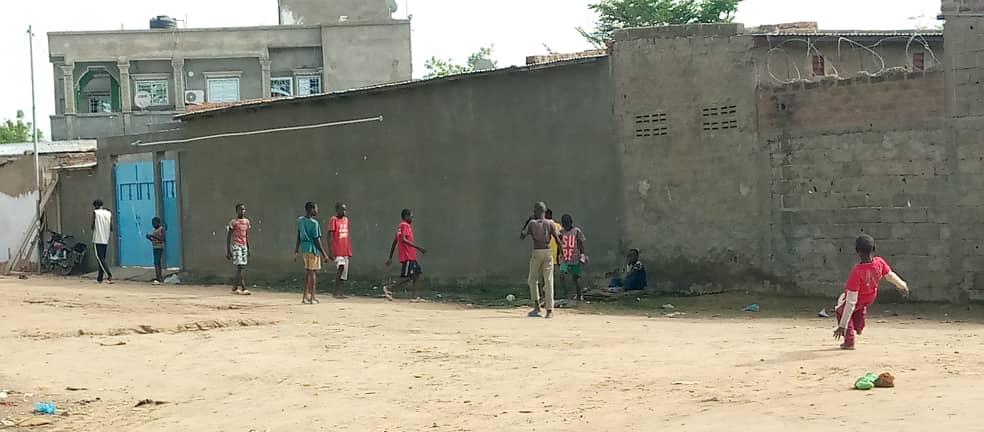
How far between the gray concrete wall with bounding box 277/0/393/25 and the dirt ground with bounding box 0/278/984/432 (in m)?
31.6

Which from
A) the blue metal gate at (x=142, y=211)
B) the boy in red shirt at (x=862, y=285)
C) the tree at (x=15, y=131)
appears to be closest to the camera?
the boy in red shirt at (x=862, y=285)

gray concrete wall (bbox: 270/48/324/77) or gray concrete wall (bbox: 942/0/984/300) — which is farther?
gray concrete wall (bbox: 270/48/324/77)

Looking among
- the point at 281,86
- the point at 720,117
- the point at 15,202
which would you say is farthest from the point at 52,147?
the point at 720,117

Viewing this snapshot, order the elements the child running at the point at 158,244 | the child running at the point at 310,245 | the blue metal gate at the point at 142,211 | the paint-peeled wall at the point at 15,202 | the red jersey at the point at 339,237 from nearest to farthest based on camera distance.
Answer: the child running at the point at 310,245 < the red jersey at the point at 339,237 < the child running at the point at 158,244 < the blue metal gate at the point at 142,211 < the paint-peeled wall at the point at 15,202

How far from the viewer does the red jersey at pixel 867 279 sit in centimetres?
979

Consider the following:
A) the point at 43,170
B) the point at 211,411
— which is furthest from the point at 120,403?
the point at 43,170

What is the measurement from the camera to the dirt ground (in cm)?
744

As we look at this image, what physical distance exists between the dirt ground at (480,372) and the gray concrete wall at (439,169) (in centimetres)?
299

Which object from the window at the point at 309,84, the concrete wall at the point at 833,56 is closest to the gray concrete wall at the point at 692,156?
the concrete wall at the point at 833,56

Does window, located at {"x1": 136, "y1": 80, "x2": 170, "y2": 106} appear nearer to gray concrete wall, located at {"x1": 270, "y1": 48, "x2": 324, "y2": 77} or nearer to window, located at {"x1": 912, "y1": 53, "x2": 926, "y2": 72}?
gray concrete wall, located at {"x1": 270, "y1": 48, "x2": 324, "y2": 77}

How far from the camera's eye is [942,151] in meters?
13.5

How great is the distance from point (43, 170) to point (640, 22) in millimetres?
22993

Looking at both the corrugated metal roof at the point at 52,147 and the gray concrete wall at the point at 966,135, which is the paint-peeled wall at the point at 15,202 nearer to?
the corrugated metal roof at the point at 52,147

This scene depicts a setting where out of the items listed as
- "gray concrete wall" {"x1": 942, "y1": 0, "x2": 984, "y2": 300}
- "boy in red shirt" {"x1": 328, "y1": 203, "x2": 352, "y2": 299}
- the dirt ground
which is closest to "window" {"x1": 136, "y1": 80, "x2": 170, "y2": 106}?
"boy in red shirt" {"x1": 328, "y1": 203, "x2": 352, "y2": 299}
